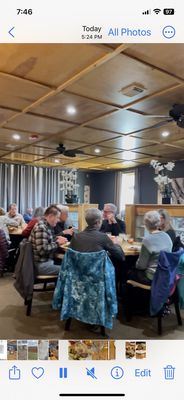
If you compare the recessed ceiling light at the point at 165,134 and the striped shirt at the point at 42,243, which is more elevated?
the recessed ceiling light at the point at 165,134

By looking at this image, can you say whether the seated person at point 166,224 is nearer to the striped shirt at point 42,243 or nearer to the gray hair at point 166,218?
the gray hair at point 166,218

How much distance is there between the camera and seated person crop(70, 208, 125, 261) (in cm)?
169

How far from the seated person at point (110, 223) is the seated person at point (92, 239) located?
943 mm

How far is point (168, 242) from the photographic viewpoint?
74.4 inches

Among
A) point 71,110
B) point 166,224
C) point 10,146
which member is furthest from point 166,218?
point 10,146

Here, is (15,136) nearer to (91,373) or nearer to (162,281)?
(162,281)

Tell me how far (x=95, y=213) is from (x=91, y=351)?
3.88 ft

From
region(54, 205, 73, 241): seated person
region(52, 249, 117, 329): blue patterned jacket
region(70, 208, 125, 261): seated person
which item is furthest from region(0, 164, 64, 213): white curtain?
region(52, 249, 117, 329): blue patterned jacket

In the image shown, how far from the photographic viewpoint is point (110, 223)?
2812mm

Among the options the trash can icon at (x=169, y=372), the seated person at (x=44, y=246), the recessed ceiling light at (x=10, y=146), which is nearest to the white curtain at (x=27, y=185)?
the recessed ceiling light at (x=10, y=146)

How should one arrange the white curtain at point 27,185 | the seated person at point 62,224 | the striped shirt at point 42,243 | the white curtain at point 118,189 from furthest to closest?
the white curtain at point 27,185 < the white curtain at point 118,189 < the seated person at point 62,224 < the striped shirt at point 42,243

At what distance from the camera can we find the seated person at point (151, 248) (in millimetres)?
1857

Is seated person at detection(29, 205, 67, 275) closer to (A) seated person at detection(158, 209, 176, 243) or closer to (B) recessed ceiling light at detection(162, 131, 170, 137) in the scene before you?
(A) seated person at detection(158, 209, 176, 243)
